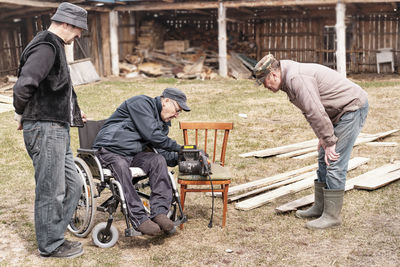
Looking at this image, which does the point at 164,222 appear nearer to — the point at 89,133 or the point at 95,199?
the point at 95,199

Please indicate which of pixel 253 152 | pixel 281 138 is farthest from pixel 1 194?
pixel 281 138

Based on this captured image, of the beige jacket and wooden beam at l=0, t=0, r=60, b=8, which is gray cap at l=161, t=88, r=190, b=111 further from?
wooden beam at l=0, t=0, r=60, b=8

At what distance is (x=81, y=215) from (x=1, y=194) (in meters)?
1.92

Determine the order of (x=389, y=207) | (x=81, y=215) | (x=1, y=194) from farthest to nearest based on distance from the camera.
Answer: (x=1, y=194) → (x=389, y=207) → (x=81, y=215)

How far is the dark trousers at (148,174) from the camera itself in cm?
466

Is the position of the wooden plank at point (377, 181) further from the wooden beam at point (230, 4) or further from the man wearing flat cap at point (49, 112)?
the wooden beam at point (230, 4)

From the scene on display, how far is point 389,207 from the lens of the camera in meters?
5.86

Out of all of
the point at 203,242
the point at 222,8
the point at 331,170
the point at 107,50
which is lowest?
the point at 203,242

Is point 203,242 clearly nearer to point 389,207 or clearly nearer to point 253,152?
point 389,207

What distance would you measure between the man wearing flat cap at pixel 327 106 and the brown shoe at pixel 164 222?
4.71 feet

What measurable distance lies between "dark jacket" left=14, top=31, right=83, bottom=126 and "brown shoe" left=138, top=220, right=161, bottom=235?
3.55 ft

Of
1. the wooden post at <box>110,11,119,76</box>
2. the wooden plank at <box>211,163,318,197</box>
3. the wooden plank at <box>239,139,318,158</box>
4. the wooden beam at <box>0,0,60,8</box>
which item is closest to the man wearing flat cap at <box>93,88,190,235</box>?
the wooden plank at <box>211,163,318,197</box>

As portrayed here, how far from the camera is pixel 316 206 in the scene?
553 centimetres

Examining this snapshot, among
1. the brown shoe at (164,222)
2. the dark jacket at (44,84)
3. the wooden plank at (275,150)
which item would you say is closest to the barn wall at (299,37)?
the wooden plank at (275,150)
